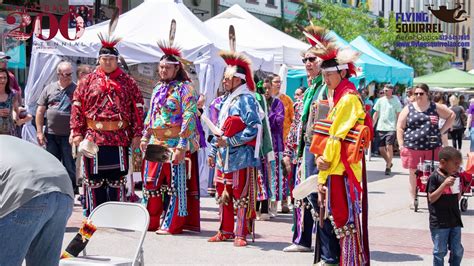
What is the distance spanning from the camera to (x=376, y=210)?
40.7 ft

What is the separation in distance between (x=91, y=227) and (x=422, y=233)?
18.5ft

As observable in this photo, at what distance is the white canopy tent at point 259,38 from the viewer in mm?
16031

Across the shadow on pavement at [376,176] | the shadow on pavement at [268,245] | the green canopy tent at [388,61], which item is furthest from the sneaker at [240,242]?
the green canopy tent at [388,61]

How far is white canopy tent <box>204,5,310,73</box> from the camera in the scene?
52.6 ft

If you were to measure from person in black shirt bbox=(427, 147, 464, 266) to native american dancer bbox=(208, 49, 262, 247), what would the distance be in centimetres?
211

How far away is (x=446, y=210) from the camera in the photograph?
7238 millimetres

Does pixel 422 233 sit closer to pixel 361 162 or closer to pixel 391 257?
pixel 391 257

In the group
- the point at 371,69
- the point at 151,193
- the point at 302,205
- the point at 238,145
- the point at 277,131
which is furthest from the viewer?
Result: the point at 371,69

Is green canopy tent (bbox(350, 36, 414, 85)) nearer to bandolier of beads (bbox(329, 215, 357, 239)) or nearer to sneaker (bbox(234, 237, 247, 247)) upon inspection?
sneaker (bbox(234, 237, 247, 247))

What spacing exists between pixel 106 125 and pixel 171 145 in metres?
0.80

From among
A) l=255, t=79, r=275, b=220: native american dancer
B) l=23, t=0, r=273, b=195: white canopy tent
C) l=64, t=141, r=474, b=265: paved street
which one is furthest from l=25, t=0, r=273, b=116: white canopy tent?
l=255, t=79, r=275, b=220: native american dancer

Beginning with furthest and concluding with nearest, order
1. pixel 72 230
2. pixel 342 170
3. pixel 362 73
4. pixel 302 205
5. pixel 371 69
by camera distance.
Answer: pixel 371 69, pixel 362 73, pixel 72 230, pixel 302 205, pixel 342 170

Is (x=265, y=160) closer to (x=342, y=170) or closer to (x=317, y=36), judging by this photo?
(x=317, y=36)

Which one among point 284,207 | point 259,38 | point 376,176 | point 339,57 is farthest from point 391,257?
point 376,176
